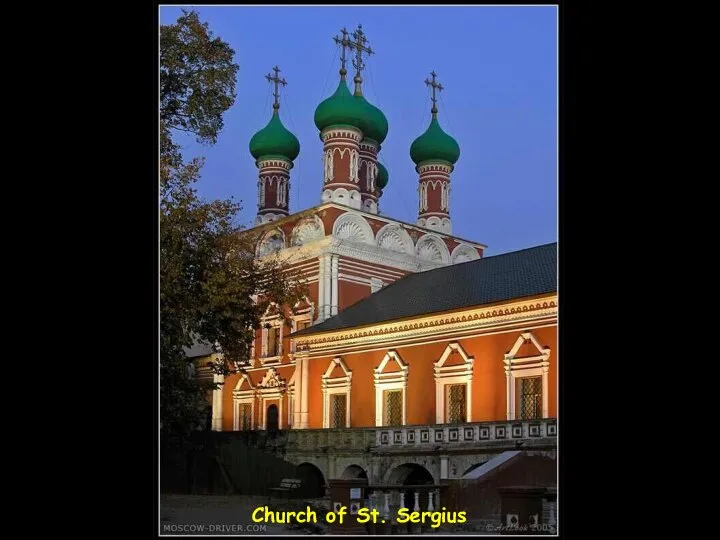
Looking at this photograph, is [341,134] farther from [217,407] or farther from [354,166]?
[217,407]

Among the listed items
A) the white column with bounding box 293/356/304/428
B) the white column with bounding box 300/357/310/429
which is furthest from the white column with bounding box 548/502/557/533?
the white column with bounding box 293/356/304/428

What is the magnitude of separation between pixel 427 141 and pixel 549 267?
1036 centimetres

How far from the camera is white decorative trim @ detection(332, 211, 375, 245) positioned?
936 inches

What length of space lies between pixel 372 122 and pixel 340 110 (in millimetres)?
1144

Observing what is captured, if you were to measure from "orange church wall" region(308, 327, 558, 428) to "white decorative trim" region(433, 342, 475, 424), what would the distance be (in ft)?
0.28

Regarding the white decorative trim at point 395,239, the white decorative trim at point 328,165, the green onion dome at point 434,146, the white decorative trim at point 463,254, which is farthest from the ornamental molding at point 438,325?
the green onion dome at point 434,146

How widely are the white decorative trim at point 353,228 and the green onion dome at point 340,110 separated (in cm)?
271

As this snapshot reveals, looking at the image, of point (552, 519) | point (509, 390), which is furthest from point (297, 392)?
point (552, 519)

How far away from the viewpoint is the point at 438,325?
18141 mm

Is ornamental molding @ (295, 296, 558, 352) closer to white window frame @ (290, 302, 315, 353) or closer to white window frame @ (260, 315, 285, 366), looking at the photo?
white window frame @ (260, 315, 285, 366)
